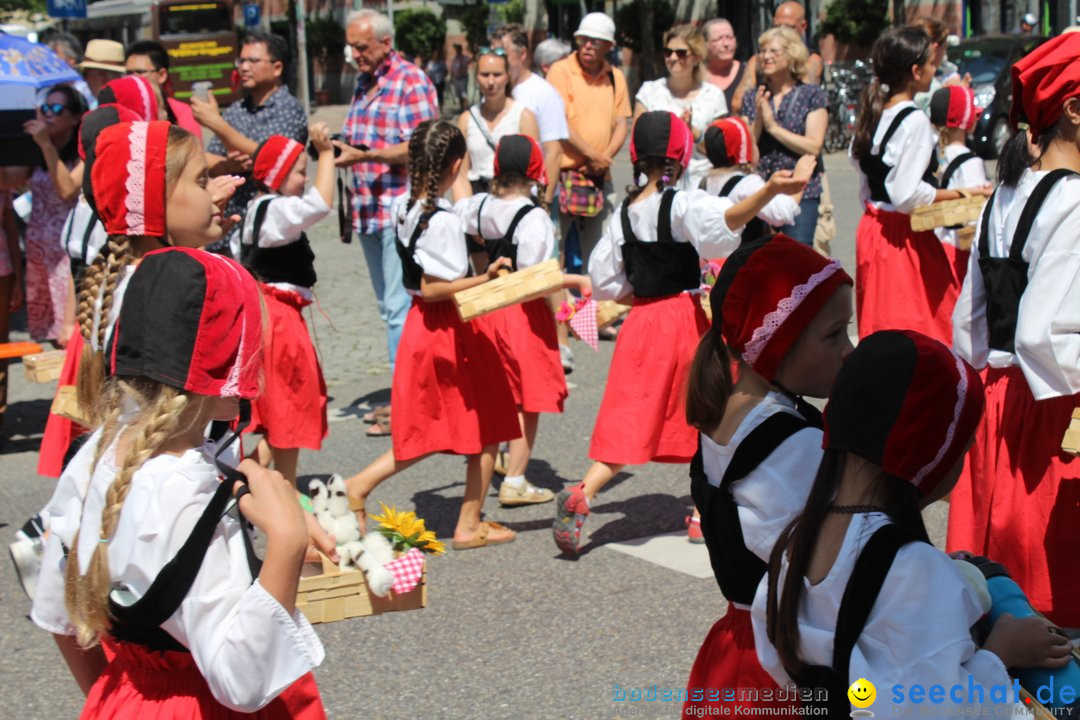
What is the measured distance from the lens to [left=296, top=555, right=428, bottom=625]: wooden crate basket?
11.9ft

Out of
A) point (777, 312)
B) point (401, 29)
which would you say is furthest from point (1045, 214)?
point (401, 29)

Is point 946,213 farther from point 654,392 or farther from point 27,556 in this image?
point 27,556

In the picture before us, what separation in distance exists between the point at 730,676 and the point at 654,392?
286cm

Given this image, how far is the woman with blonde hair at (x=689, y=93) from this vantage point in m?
9.46

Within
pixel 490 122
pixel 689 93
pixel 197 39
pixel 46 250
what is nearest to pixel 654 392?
pixel 490 122

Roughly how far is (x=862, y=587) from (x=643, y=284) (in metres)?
3.52

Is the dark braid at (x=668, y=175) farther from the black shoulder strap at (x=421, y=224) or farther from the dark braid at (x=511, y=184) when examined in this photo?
the dark braid at (x=511, y=184)

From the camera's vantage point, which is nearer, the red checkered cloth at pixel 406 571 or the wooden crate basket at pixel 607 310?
the red checkered cloth at pixel 406 571

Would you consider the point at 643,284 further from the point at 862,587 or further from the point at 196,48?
the point at 196,48

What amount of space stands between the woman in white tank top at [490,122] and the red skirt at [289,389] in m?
3.18

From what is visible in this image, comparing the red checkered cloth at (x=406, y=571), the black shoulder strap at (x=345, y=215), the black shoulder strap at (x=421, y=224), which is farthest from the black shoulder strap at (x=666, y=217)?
the black shoulder strap at (x=345, y=215)

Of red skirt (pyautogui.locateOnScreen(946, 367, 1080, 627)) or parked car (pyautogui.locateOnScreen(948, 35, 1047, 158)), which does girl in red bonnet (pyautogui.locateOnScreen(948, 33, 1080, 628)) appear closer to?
red skirt (pyautogui.locateOnScreen(946, 367, 1080, 627))

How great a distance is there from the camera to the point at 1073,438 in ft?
11.1

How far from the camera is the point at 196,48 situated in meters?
32.1
